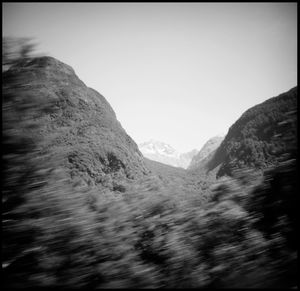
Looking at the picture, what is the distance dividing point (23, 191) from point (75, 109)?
83.8m

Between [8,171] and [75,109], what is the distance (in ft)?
275

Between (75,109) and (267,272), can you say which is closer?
(267,272)

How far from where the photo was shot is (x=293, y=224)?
8.82 feet

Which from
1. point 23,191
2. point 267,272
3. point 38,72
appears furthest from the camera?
point 38,72

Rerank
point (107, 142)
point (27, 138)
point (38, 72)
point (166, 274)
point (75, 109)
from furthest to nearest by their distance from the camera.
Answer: point (75, 109) < point (107, 142) < point (38, 72) < point (27, 138) < point (166, 274)

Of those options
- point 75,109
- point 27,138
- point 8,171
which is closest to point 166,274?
point 8,171

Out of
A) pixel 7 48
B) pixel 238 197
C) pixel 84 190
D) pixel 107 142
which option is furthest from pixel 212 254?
pixel 107 142

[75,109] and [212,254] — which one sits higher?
[75,109]

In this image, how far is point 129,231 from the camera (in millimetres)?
3105

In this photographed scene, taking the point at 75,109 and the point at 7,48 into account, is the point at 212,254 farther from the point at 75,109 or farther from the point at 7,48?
the point at 75,109

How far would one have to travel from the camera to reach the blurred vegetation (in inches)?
95.7

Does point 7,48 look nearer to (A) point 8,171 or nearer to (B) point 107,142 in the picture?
(A) point 8,171

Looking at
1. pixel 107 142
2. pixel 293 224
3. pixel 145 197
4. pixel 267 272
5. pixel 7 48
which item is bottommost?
pixel 267 272

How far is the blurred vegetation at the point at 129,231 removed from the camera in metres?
2.43
